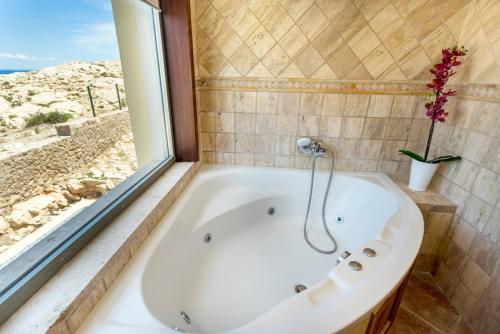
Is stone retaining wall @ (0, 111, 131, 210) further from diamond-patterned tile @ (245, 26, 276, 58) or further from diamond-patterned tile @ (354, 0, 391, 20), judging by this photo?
diamond-patterned tile @ (354, 0, 391, 20)

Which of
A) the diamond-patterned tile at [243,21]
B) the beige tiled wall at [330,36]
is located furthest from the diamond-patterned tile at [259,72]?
the diamond-patterned tile at [243,21]

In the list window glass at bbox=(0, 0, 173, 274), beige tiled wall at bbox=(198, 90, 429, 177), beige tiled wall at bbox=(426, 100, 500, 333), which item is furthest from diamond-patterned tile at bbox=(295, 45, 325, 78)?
window glass at bbox=(0, 0, 173, 274)

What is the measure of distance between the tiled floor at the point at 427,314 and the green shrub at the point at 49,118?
183 cm

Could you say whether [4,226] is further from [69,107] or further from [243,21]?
[243,21]

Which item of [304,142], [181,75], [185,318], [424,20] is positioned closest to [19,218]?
[185,318]

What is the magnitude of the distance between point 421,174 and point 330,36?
44.5 inches

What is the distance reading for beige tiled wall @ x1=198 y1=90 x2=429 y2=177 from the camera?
1.70 m

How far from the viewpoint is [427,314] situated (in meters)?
1.32

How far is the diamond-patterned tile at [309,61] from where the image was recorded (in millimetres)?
1608

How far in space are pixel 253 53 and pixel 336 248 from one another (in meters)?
1.54

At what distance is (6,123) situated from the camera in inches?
25.0

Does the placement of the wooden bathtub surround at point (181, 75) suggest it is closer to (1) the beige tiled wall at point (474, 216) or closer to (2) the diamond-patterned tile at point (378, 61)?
(2) the diamond-patterned tile at point (378, 61)

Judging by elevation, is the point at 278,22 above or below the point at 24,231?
above

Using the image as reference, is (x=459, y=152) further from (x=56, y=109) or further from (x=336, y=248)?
(x=56, y=109)
